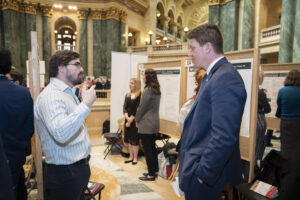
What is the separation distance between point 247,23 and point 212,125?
9.84 m

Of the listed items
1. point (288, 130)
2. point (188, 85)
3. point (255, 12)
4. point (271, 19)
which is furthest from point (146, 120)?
point (271, 19)

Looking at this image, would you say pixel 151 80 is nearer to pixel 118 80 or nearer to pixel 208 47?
pixel 118 80

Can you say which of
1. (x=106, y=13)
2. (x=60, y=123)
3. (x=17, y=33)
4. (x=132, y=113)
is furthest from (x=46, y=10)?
(x=60, y=123)

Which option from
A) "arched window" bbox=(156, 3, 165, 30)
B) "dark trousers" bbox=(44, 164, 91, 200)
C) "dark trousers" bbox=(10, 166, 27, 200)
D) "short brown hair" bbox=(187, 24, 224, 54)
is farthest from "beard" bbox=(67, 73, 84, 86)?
"arched window" bbox=(156, 3, 165, 30)

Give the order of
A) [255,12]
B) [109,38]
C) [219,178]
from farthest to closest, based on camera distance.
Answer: [109,38], [255,12], [219,178]

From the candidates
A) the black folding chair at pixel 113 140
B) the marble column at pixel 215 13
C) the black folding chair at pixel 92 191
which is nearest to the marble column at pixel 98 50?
the marble column at pixel 215 13

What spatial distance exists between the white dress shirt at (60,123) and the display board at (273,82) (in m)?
4.31

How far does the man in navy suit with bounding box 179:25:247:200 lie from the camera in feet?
4.16

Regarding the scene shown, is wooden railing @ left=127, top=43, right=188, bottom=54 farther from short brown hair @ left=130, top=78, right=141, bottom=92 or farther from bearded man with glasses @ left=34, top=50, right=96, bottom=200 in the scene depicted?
bearded man with glasses @ left=34, top=50, right=96, bottom=200

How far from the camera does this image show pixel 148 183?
12.4ft

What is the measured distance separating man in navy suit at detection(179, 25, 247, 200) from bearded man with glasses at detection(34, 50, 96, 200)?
2.52 ft

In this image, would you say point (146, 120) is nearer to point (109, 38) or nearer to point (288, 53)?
point (288, 53)

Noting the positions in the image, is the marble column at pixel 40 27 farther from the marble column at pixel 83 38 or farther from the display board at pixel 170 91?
the display board at pixel 170 91

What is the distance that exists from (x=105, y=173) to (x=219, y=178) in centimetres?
310
